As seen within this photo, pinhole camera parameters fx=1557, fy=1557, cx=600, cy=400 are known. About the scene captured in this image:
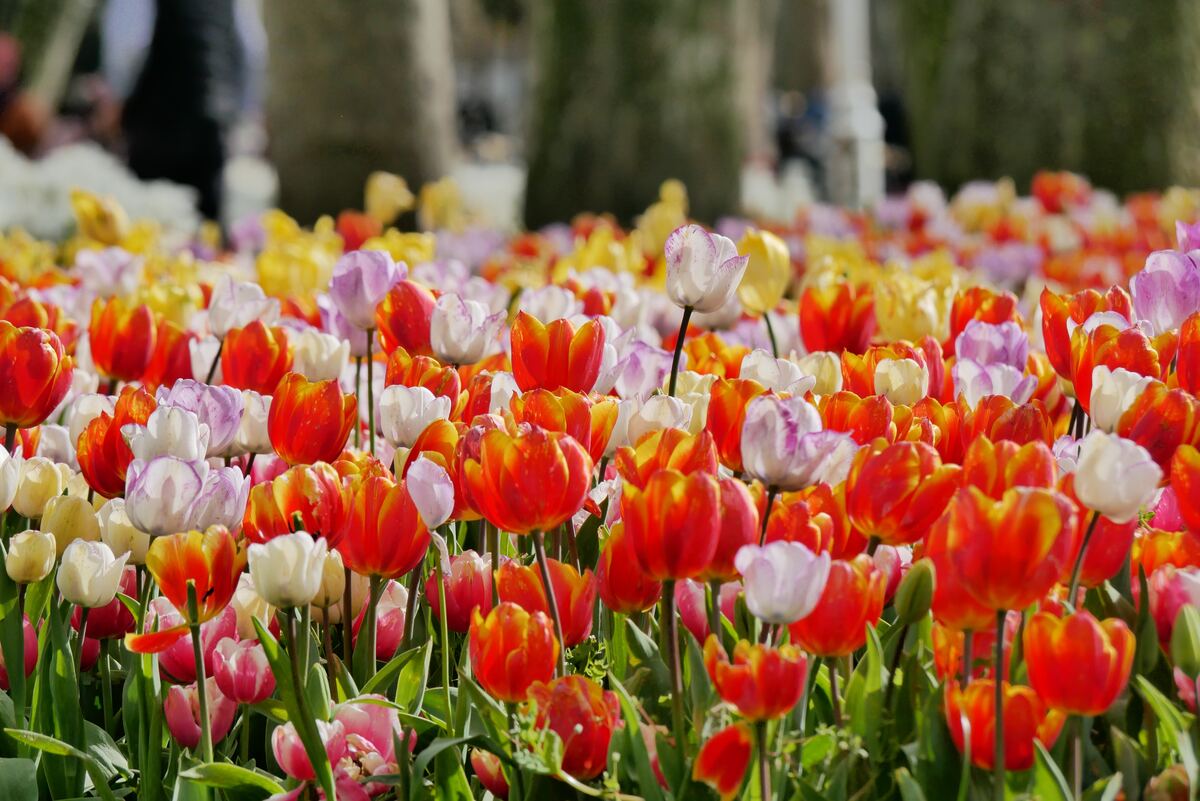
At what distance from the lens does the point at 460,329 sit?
2031 mm

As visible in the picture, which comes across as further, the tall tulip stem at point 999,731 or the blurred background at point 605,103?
the blurred background at point 605,103

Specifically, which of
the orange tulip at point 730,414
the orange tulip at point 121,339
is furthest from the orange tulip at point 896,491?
the orange tulip at point 121,339

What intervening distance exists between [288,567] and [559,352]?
563mm

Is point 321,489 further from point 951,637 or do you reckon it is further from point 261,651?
point 951,637

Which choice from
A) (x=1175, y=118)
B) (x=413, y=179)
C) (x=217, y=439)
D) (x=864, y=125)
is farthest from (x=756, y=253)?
(x=864, y=125)

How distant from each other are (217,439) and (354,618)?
27 centimetres

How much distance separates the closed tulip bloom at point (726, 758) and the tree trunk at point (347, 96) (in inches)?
264

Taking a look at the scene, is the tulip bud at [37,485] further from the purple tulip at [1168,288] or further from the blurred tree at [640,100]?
the blurred tree at [640,100]

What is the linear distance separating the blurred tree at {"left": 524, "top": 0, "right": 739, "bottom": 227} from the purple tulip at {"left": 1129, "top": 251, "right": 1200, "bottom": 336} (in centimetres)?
591

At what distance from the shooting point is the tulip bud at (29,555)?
1.54 metres

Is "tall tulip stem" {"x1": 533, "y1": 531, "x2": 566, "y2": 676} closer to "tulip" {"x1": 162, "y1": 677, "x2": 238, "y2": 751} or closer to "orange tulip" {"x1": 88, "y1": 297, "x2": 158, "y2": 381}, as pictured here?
"tulip" {"x1": 162, "y1": 677, "x2": 238, "y2": 751}

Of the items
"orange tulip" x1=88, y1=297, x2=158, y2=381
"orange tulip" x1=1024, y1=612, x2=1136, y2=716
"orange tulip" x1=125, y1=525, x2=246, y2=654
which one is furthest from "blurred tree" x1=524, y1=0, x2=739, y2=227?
"orange tulip" x1=1024, y1=612, x2=1136, y2=716

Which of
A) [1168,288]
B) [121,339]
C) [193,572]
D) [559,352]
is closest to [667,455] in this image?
[559,352]

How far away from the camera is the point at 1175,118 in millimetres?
8781
